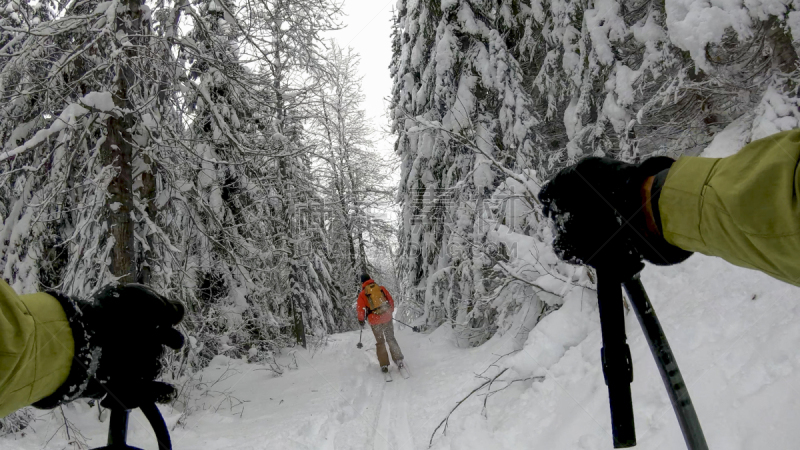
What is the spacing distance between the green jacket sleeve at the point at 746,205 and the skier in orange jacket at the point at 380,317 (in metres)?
7.68

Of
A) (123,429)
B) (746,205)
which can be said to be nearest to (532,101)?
(746,205)

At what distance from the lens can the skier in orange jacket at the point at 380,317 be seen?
8.22 metres

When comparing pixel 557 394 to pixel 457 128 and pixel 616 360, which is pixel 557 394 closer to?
pixel 616 360

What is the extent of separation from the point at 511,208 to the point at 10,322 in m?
6.19

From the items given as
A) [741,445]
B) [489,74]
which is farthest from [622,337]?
[489,74]

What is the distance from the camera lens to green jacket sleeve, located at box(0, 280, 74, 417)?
1067mm

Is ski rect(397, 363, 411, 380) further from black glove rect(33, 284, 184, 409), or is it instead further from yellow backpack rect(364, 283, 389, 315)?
black glove rect(33, 284, 184, 409)

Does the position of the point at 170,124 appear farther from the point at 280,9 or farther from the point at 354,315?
the point at 354,315

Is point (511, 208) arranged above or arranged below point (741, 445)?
above

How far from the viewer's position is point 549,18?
862 cm

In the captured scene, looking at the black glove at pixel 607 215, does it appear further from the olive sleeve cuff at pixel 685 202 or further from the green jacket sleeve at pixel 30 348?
the green jacket sleeve at pixel 30 348

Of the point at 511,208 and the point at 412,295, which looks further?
the point at 412,295

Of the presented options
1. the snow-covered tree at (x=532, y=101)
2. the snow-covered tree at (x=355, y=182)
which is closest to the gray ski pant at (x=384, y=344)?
the snow-covered tree at (x=532, y=101)

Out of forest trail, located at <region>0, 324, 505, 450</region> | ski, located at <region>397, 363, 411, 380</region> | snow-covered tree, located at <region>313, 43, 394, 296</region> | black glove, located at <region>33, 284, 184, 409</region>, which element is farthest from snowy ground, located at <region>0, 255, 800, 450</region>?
snow-covered tree, located at <region>313, 43, 394, 296</region>
